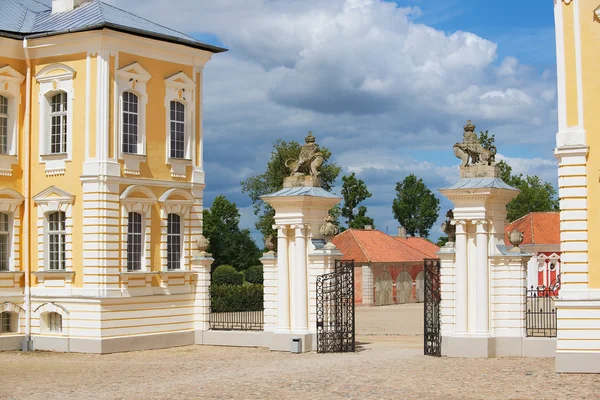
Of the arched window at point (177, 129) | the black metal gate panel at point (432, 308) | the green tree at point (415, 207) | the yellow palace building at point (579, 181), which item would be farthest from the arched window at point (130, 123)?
the green tree at point (415, 207)

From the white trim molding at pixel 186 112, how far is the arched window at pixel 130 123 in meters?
1.17

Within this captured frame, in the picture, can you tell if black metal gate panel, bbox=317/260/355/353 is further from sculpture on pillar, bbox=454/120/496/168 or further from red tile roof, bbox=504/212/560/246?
red tile roof, bbox=504/212/560/246

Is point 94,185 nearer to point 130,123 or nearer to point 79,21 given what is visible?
point 130,123

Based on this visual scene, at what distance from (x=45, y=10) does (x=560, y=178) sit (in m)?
18.0

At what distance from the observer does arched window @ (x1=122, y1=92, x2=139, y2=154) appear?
2878 cm

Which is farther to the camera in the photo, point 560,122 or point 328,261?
point 328,261

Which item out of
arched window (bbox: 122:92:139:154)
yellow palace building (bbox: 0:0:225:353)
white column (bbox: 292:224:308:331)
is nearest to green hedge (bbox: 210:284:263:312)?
yellow palace building (bbox: 0:0:225:353)

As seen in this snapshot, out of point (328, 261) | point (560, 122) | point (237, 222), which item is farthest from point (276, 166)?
point (560, 122)

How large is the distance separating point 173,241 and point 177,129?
3452 mm

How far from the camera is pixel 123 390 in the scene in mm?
20094

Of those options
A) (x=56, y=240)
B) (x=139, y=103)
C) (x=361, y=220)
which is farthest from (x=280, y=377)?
(x=361, y=220)

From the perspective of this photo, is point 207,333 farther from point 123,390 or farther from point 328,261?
point 123,390

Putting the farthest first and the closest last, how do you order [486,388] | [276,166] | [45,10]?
[276,166] < [45,10] < [486,388]

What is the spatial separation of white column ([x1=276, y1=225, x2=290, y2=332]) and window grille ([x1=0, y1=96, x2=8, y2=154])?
341 inches
